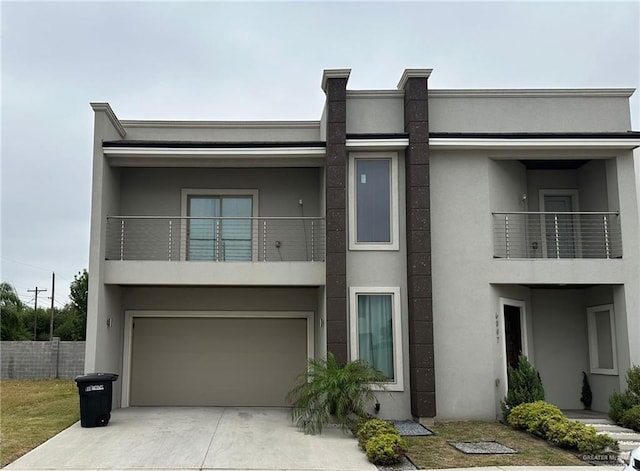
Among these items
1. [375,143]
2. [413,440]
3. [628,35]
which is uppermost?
[628,35]

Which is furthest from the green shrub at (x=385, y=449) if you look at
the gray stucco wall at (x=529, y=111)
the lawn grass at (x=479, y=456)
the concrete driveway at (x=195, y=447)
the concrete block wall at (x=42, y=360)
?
the concrete block wall at (x=42, y=360)

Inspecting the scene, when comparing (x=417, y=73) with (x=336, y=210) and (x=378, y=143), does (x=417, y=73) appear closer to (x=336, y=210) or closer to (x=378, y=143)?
(x=378, y=143)

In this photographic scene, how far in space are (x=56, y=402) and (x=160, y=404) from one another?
2.57m

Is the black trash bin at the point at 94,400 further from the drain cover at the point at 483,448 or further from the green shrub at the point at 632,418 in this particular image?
the green shrub at the point at 632,418

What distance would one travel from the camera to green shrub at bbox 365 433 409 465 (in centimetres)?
998

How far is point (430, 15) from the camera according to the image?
15.1 meters

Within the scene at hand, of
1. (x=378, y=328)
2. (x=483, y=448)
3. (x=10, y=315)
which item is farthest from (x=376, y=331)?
(x=10, y=315)

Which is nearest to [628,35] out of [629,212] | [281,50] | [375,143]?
[629,212]

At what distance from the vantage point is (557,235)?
47.3 feet

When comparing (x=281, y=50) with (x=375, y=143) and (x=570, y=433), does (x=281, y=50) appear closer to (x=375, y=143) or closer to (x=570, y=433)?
(x=375, y=143)

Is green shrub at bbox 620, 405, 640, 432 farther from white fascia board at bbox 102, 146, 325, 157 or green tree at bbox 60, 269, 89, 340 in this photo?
green tree at bbox 60, 269, 89, 340

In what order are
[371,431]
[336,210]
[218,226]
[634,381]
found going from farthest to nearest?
[218,226]
[336,210]
[634,381]
[371,431]

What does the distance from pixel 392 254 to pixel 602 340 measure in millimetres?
5272

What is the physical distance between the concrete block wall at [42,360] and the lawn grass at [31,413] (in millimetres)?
1924
